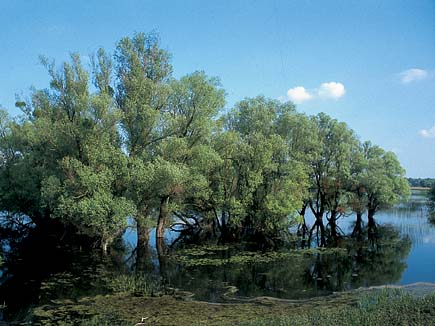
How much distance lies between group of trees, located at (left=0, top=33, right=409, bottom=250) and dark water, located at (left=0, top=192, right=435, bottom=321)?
3.21 m

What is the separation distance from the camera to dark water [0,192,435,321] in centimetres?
1992

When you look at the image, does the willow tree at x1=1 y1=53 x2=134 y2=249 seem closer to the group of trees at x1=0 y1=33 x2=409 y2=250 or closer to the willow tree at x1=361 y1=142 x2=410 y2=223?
the group of trees at x1=0 y1=33 x2=409 y2=250

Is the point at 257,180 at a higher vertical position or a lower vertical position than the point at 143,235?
higher

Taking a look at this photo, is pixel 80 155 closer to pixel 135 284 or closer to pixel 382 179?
pixel 135 284

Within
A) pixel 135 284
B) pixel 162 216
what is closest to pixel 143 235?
pixel 162 216

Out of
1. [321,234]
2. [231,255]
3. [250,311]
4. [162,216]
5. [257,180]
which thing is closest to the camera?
[250,311]

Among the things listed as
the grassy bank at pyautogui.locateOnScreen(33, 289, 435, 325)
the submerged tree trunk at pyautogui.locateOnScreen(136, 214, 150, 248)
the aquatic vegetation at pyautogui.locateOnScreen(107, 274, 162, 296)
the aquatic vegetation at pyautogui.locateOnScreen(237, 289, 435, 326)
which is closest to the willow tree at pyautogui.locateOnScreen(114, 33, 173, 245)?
Answer: the submerged tree trunk at pyautogui.locateOnScreen(136, 214, 150, 248)

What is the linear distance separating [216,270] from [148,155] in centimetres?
1231

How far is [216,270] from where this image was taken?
2489cm

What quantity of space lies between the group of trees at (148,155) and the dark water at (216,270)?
126 inches

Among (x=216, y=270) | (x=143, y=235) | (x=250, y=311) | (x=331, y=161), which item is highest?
(x=331, y=161)

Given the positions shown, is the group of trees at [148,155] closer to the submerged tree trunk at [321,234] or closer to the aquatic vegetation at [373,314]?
the submerged tree trunk at [321,234]

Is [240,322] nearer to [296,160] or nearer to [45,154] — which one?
[45,154]

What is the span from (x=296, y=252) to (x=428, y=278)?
35.5 ft
